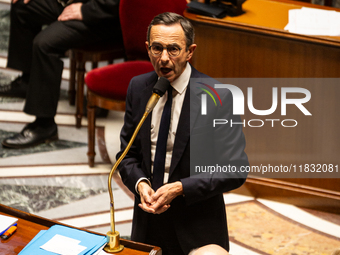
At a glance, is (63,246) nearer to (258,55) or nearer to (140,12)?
(258,55)

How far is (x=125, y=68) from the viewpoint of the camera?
134 inches

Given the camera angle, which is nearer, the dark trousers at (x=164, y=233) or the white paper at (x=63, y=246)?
the white paper at (x=63, y=246)

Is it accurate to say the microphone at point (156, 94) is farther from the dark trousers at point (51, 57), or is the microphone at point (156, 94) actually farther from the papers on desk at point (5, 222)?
the dark trousers at point (51, 57)

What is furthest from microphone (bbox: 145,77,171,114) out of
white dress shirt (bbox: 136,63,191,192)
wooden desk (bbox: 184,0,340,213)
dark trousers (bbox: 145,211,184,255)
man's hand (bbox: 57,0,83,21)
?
man's hand (bbox: 57,0,83,21)

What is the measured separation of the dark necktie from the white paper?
358mm

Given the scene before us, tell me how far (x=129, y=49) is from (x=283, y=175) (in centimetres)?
139

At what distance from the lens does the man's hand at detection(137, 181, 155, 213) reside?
1.59 metres

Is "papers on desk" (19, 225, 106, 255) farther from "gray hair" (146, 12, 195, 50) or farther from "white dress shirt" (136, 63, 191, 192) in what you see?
"gray hair" (146, 12, 195, 50)

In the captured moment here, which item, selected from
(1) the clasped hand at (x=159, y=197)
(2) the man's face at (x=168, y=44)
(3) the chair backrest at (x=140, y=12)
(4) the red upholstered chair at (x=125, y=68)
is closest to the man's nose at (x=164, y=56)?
(2) the man's face at (x=168, y=44)

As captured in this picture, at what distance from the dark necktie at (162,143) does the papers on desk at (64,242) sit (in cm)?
30

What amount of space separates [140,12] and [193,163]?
1837mm

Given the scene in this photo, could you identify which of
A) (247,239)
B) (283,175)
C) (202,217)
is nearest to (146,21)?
(283,175)

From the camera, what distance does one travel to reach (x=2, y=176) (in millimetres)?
3287

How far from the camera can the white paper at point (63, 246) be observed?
58.6 inches
